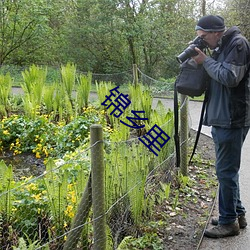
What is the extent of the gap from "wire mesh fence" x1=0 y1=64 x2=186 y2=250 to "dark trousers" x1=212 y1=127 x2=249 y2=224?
2.14 ft

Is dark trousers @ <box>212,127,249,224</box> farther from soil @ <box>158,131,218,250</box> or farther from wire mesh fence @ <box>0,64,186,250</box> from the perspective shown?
wire mesh fence @ <box>0,64,186,250</box>

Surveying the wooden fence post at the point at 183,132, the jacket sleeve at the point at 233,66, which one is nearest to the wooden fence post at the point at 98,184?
the jacket sleeve at the point at 233,66

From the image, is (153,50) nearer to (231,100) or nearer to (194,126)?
(194,126)

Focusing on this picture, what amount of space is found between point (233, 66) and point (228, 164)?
0.81 metres

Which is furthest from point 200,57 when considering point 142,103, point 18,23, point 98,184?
point 18,23

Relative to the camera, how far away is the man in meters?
2.80

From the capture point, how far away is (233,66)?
2.77 metres

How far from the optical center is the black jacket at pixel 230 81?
2.79 meters

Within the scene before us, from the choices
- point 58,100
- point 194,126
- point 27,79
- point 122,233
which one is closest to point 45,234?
point 122,233

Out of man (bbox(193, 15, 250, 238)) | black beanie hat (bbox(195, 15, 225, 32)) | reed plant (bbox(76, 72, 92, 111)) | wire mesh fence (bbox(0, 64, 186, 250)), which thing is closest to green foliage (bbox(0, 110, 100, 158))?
reed plant (bbox(76, 72, 92, 111))

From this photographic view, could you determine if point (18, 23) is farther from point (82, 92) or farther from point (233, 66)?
point (233, 66)

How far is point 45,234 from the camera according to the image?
2.92 metres

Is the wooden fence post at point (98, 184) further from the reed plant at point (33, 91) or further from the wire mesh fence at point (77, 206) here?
the reed plant at point (33, 91)

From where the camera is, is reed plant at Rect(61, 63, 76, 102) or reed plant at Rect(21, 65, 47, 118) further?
reed plant at Rect(61, 63, 76, 102)
